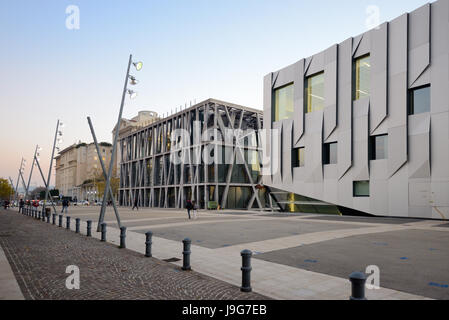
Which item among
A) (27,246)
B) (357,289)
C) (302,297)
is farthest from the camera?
(27,246)

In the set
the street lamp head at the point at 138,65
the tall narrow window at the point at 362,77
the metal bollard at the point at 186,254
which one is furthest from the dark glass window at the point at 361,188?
the metal bollard at the point at 186,254

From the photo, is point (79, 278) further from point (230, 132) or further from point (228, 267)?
point (230, 132)

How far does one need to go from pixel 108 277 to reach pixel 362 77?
927 inches

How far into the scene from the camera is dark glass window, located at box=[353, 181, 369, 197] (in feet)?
75.8

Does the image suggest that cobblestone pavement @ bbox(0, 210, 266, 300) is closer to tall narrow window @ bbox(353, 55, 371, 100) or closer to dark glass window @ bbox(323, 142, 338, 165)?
dark glass window @ bbox(323, 142, 338, 165)

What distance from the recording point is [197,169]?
1789 inches

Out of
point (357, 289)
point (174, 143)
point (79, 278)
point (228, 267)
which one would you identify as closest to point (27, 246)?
point (79, 278)

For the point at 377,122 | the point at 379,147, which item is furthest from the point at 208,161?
the point at 377,122

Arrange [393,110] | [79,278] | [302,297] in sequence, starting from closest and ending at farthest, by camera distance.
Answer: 1. [302,297]
2. [79,278]
3. [393,110]

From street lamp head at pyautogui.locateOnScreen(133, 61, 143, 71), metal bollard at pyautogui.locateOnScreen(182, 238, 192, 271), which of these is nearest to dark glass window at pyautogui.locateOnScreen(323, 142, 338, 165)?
street lamp head at pyautogui.locateOnScreen(133, 61, 143, 71)

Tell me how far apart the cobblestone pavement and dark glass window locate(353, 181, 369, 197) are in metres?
18.9

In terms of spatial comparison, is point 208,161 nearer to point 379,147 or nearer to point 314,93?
point 314,93

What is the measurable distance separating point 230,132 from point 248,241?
116 ft

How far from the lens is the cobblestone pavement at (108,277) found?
566 cm
